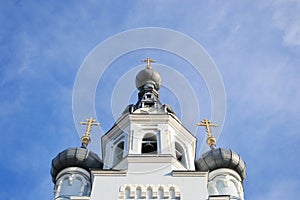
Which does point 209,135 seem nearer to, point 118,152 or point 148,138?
point 148,138

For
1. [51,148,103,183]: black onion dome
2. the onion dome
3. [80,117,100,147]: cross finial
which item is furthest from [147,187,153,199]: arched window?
the onion dome

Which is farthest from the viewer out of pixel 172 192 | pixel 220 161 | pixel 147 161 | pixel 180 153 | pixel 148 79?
pixel 148 79

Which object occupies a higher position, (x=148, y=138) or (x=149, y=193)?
(x=148, y=138)

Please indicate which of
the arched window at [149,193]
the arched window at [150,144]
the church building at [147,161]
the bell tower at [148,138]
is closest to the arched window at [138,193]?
the church building at [147,161]

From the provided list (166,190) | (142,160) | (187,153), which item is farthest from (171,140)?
(166,190)

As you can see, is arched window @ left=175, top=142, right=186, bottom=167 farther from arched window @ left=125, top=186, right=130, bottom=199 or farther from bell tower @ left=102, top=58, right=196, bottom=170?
arched window @ left=125, top=186, right=130, bottom=199

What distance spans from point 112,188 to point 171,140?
527 centimetres

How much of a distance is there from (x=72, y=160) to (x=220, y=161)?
235 inches

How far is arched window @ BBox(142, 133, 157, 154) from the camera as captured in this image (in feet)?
81.4

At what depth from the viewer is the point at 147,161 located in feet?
71.9

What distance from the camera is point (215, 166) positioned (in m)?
24.9

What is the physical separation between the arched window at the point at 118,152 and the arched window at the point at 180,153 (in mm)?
2261

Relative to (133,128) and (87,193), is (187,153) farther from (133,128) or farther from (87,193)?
(87,193)

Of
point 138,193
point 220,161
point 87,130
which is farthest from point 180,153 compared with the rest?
point 138,193
